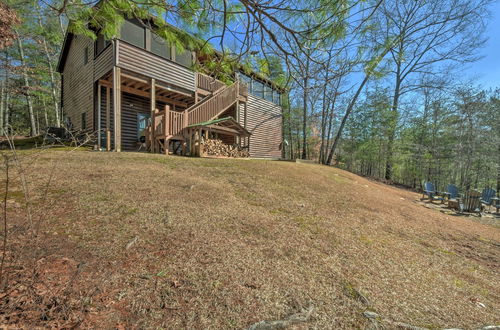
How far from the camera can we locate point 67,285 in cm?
144

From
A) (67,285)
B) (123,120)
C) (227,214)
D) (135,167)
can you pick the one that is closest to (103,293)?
(67,285)

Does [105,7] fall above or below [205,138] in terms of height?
above

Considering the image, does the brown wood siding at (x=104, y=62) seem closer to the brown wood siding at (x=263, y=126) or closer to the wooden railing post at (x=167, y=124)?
the wooden railing post at (x=167, y=124)

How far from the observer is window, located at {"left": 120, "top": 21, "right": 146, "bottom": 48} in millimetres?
8508

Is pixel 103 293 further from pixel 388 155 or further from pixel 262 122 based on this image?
pixel 388 155

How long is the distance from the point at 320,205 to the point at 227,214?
209cm

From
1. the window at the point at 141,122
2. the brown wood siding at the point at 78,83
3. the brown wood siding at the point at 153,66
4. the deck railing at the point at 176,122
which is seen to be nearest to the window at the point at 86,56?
the brown wood siding at the point at 78,83

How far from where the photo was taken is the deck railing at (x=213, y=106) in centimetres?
865

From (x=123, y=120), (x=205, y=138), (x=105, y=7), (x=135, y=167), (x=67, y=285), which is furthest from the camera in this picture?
(x=123, y=120)

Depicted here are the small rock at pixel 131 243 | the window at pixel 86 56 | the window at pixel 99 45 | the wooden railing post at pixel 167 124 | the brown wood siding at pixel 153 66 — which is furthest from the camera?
the window at pixel 86 56

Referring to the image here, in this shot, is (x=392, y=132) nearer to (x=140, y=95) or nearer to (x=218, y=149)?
(x=218, y=149)

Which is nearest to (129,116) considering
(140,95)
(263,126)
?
(140,95)

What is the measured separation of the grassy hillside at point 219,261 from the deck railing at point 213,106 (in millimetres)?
5176

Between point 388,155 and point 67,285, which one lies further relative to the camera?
point 388,155
